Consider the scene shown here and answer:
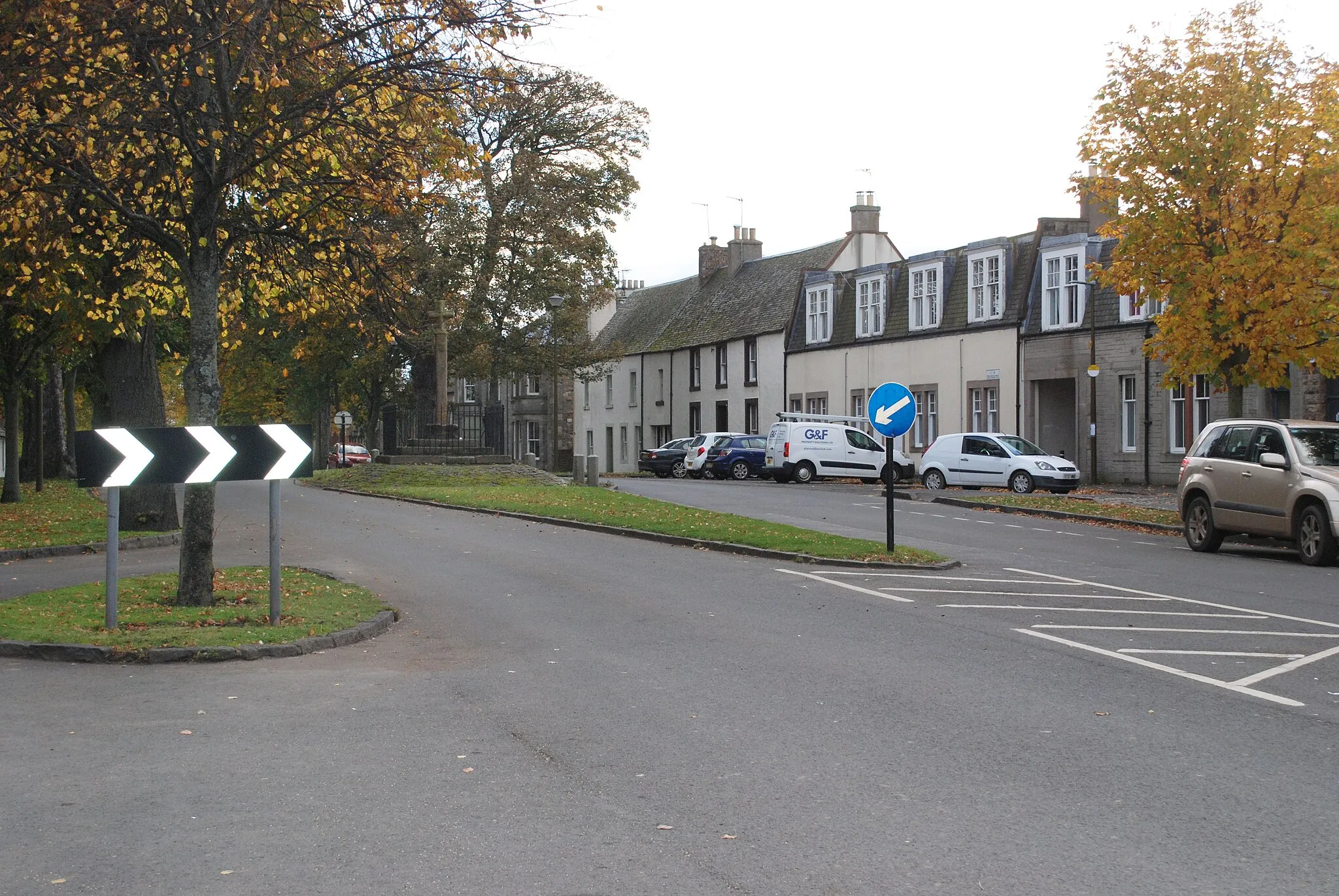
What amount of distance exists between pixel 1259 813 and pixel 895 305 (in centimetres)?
4485

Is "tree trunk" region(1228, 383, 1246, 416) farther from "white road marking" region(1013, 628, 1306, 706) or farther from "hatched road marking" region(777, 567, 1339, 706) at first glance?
"white road marking" region(1013, 628, 1306, 706)

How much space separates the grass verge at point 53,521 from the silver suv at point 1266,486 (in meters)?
15.8

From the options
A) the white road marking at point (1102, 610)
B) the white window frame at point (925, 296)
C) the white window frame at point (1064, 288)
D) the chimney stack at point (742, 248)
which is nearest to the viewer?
the white road marking at point (1102, 610)

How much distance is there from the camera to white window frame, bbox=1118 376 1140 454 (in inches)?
1532

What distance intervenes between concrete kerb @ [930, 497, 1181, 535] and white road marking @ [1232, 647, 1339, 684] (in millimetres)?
14474

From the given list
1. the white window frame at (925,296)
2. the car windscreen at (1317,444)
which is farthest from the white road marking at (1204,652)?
the white window frame at (925,296)

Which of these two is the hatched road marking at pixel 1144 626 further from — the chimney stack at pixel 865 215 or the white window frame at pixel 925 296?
the chimney stack at pixel 865 215

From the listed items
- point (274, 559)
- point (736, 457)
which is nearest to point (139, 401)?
point (274, 559)

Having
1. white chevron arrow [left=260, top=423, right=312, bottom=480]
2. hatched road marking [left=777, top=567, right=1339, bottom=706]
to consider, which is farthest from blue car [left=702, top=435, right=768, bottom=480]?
white chevron arrow [left=260, top=423, right=312, bottom=480]

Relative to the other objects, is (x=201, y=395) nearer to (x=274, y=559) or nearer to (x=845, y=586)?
(x=274, y=559)

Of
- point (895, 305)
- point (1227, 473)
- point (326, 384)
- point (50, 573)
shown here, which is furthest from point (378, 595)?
point (326, 384)

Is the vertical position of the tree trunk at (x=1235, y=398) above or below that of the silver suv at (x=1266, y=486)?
above

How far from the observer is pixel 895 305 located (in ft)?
164

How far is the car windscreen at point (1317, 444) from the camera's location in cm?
1850
